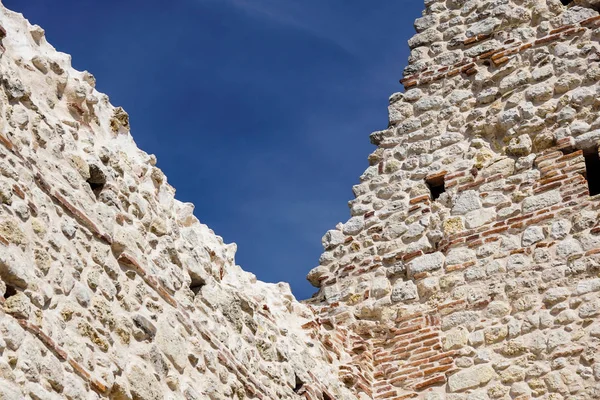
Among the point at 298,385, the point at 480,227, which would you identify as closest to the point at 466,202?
the point at 480,227

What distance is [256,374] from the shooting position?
7.27 metres

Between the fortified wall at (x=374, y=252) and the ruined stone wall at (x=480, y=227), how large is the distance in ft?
0.05

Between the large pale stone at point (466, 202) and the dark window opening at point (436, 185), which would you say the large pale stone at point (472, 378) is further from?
the dark window opening at point (436, 185)

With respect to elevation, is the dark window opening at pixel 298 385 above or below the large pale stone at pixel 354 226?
below

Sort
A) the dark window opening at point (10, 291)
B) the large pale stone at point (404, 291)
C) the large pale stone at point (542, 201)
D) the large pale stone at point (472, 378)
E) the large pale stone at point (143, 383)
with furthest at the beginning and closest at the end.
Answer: the large pale stone at point (404, 291)
the large pale stone at point (542, 201)
the large pale stone at point (472, 378)
the large pale stone at point (143, 383)
the dark window opening at point (10, 291)

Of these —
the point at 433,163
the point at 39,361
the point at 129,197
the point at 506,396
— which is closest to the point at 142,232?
the point at 129,197

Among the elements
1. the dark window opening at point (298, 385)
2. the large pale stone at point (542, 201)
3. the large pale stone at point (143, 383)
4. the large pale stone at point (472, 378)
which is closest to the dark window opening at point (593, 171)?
the large pale stone at point (542, 201)

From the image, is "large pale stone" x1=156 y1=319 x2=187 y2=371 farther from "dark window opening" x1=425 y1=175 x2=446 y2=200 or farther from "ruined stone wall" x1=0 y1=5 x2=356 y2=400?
"dark window opening" x1=425 y1=175 x2=446 y2=200

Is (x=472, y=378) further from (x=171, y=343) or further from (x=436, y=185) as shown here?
(x=171, y=343)

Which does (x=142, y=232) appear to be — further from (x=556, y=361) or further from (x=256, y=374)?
(x=556, y=361)

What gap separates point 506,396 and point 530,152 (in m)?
2.19

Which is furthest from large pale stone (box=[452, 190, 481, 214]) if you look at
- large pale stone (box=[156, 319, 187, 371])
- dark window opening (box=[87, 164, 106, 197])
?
dark window opening (box=[87, 164, 106, 197])

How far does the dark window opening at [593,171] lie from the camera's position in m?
9.04

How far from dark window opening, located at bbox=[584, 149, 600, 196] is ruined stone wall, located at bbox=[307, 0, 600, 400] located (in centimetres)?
2
